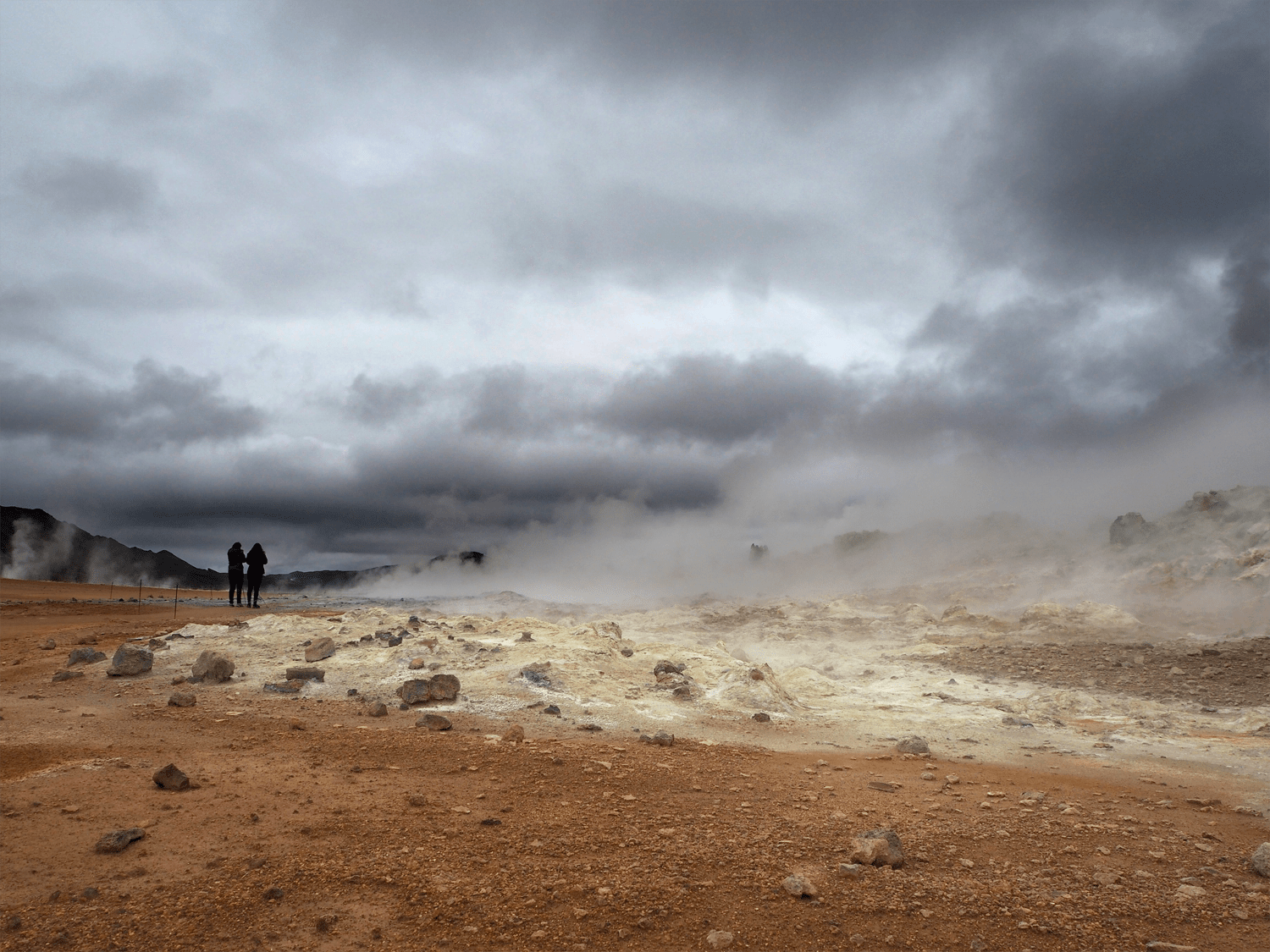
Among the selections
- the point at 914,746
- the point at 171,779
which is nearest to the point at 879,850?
the point at 914,746

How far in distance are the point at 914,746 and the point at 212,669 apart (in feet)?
36.9

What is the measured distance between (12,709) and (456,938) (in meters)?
9.32

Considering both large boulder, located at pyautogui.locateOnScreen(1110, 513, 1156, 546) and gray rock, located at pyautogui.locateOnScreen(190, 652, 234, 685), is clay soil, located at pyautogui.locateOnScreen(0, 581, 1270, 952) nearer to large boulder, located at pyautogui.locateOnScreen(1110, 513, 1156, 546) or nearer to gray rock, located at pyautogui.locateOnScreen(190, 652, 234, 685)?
gray rock, located at pyautogui.locateOnScreen(190, 652, 234, 685)

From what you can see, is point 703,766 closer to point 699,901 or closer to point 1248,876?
point 699,901

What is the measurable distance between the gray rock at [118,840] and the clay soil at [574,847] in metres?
0.06

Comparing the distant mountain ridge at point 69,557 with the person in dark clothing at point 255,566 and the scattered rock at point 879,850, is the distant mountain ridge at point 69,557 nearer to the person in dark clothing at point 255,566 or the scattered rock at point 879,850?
the person in dark clothing at point 255,566

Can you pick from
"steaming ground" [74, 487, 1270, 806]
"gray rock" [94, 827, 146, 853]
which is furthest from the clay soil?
"steaming ground" [74, 487, 1270, 806]

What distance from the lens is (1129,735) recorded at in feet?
37.5

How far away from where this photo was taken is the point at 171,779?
652 cm

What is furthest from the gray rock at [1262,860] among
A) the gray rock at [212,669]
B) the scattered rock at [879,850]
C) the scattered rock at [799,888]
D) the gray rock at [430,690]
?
the gray rock at [212,669]

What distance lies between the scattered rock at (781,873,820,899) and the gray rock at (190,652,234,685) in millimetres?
10602

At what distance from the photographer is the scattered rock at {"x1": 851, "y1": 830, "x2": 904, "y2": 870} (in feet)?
18.0

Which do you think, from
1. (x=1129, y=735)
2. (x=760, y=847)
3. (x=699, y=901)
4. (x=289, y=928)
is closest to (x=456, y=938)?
(x=289, y=928)

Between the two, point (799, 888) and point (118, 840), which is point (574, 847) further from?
point (118, 840)
